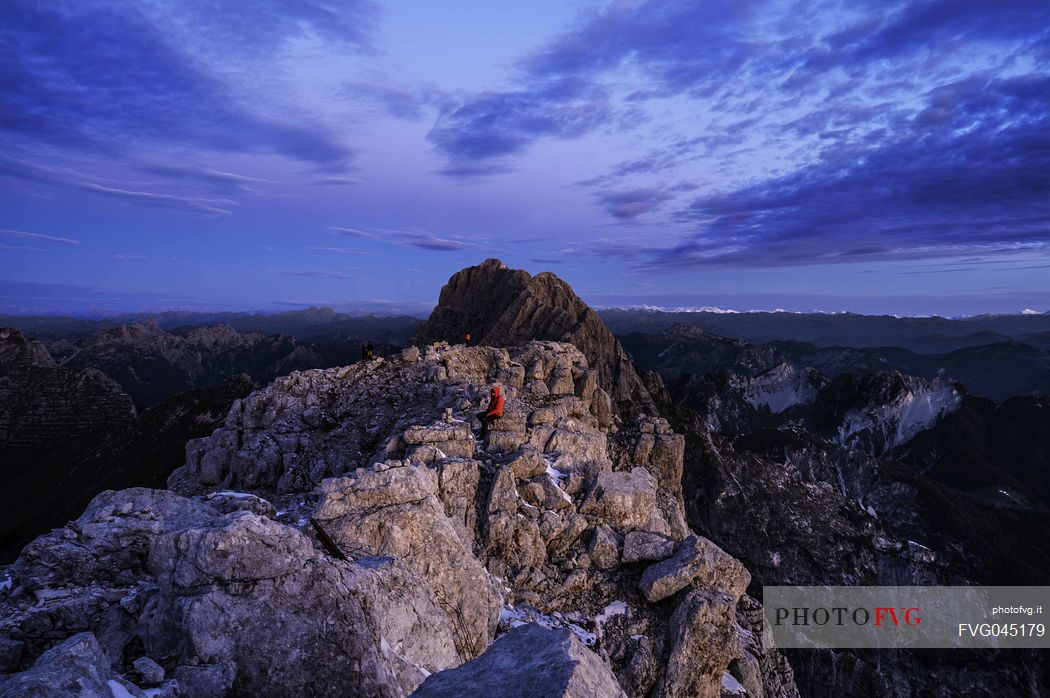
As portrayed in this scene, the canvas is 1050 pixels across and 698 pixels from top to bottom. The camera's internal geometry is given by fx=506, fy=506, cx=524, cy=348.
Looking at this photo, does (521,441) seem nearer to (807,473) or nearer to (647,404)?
(647,404)

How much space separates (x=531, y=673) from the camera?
26.4 feet

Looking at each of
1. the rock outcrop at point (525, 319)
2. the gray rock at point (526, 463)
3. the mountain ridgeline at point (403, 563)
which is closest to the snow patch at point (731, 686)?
→ the mountain ridgeline at point (403, 563)

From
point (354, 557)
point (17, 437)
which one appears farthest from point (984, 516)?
point (17, 437)

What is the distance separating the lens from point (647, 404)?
13062 centimetres

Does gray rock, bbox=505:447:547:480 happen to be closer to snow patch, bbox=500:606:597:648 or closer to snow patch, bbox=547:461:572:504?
snow patch, bbox=547:461:572:504

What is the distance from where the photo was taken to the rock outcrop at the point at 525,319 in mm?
135750

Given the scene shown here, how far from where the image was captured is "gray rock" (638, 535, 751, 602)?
24031mm

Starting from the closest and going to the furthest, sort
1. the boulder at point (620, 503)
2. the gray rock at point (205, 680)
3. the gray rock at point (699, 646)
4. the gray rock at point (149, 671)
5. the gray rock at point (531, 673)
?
1. the gray rock at point (531, 673)
2. the gray rock at point (149, 671)
3. the gray rock at point (205, 680)
4. the gray rock at point (699, 646)
5. the boulder at point (620, 503)

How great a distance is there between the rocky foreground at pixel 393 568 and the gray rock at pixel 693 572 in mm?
106

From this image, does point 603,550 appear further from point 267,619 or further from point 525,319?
point 525,319

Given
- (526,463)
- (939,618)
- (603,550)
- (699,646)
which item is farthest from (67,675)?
(939,618)

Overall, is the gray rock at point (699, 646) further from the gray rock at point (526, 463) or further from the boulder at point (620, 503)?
the gray rock at point (526, 463)

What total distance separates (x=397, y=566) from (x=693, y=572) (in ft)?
50.3

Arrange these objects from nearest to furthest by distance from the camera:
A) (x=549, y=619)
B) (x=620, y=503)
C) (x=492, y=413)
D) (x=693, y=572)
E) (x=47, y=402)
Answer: (x=549, y=619)
(x=693, y=572)
(x=620, y=503)
(x=492, y=413)
(x=47, y=402)
